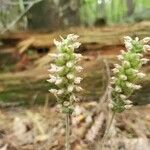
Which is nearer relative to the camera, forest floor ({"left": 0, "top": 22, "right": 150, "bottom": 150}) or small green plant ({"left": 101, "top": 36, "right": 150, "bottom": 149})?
small green plant ({"left": 101, "top": 36, "right": 150, "bottom": 149})

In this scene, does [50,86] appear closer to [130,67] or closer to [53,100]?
[53,100]

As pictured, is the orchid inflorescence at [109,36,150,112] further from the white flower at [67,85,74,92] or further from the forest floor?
the forest floor

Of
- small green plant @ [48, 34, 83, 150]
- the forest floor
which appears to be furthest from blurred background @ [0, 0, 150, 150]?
small green plant @ [48, 34, 83, 150]

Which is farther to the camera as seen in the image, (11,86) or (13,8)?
(13,8)

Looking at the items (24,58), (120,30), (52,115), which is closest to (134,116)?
(52,115)

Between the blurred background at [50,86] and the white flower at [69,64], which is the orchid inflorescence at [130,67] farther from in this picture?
the blurred background at [50,86]

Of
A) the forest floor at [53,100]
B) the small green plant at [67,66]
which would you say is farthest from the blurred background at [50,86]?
the small green plant at [67,66]

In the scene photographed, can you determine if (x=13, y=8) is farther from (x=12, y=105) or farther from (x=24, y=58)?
(x=12, y=105)
